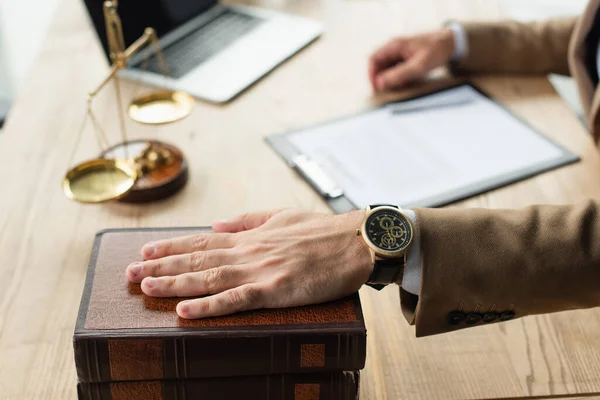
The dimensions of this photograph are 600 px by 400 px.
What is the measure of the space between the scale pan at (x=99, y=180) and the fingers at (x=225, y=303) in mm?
320

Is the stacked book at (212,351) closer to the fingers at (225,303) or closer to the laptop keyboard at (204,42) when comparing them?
the fingers at (225,303)

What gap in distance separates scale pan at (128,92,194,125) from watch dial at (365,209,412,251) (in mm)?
417

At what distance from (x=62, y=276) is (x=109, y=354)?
0.30 meters

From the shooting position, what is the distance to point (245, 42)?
165 cm

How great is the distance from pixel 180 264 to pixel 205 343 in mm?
154

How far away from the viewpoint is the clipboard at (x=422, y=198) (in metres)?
1.15

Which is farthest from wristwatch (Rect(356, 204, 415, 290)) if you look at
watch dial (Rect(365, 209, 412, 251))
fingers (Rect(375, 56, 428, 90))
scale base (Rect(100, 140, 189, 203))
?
fingers (Rect(375, 56, 428, 90))

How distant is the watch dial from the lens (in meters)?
0.91

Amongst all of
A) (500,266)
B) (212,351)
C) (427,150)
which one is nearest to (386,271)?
(500,266)

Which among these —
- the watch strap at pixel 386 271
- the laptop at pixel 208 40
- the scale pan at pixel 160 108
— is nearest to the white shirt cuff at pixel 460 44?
the laptop at pixel 208 40

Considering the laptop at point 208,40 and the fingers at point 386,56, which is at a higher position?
the laptop at point 208,40

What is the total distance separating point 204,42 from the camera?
5.37 feet

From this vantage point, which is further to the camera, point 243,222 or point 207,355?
point 243,222

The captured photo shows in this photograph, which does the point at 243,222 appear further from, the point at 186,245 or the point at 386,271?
the point at 386,271
